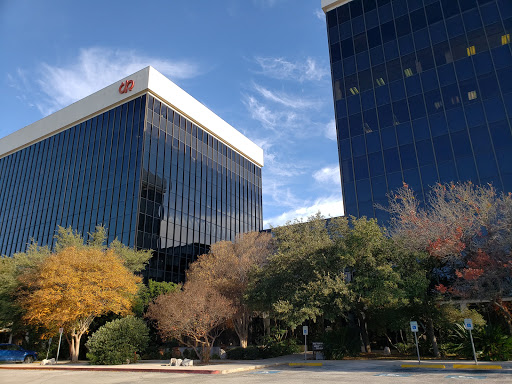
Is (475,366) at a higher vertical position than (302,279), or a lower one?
lower

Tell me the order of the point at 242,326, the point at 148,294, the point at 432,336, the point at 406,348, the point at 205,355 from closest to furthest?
the point at 432,336, the point at 205,355, the point at 406,348, the point at 242,326, the point at 148,294

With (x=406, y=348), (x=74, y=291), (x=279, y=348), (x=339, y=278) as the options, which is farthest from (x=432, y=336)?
(x=74, y=291)

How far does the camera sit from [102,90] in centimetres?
5447

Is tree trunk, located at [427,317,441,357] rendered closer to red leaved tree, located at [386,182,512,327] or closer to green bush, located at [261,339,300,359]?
red leaved tree, located at [386,182,512,327]

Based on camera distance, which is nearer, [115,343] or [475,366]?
[475,366]

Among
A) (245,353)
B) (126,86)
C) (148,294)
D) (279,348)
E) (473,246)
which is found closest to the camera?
(473,246)

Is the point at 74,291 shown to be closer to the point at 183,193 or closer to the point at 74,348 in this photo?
the point at 74,348

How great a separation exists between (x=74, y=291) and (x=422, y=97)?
33.5m

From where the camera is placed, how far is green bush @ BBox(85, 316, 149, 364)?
26234 mm

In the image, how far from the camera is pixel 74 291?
27641mm

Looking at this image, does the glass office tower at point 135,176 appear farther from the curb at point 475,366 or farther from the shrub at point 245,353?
the curb at point 475,366

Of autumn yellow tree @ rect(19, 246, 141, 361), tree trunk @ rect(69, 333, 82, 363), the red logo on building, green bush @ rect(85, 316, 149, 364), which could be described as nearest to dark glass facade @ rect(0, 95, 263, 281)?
the red logo on building

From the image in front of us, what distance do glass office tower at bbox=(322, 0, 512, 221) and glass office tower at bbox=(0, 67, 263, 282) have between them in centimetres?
2329

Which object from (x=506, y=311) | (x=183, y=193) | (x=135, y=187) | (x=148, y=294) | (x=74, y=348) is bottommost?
(x=74, y=348)
